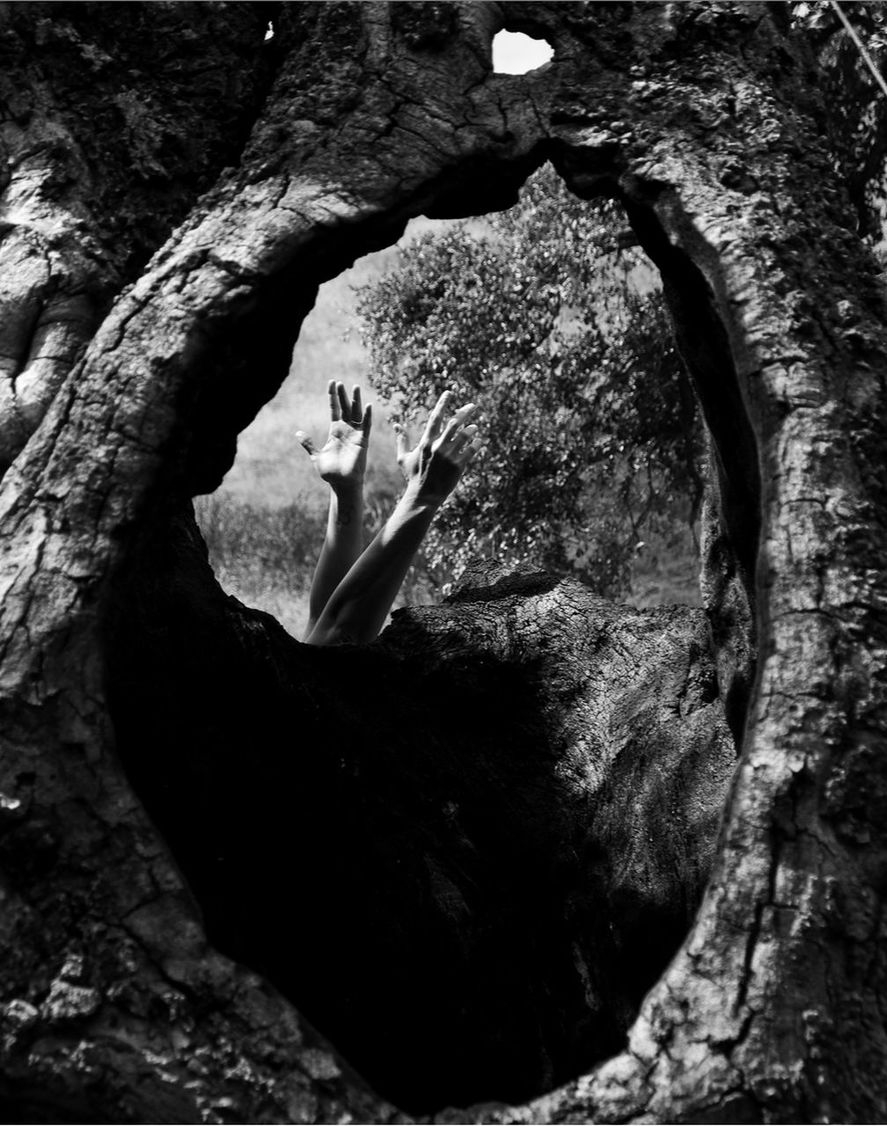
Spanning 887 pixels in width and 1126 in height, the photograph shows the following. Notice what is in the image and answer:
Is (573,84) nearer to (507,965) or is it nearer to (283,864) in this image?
(283,864)

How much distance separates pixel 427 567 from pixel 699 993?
803 cm

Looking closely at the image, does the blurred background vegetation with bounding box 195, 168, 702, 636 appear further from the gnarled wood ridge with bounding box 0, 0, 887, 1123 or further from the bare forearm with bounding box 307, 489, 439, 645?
the gnarled wood ridge with bounding box 0, 0, 887, 1123

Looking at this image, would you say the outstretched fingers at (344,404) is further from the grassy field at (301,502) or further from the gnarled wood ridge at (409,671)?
the grassy field at (301,502)

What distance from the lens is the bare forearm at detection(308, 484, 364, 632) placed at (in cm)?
431

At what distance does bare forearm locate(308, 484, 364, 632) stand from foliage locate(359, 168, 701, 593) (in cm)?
473

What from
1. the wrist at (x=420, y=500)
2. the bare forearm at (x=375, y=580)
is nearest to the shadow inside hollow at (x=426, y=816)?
the bare forearm at (x=375, y=580)

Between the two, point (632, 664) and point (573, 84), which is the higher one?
point (573, 84)

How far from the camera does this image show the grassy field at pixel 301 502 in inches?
435

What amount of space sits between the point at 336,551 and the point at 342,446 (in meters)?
0.39

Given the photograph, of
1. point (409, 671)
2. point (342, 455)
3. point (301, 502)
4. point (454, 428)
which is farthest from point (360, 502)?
point (301, 502)

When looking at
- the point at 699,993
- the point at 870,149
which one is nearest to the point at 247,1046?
the point at 699,993

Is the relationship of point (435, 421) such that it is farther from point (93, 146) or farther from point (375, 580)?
point (93, 146)

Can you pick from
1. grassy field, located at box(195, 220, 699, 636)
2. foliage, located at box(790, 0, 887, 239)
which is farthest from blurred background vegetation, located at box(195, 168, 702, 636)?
foliage, located at box(790, 0, 887, 239)

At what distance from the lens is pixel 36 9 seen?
124 inches
